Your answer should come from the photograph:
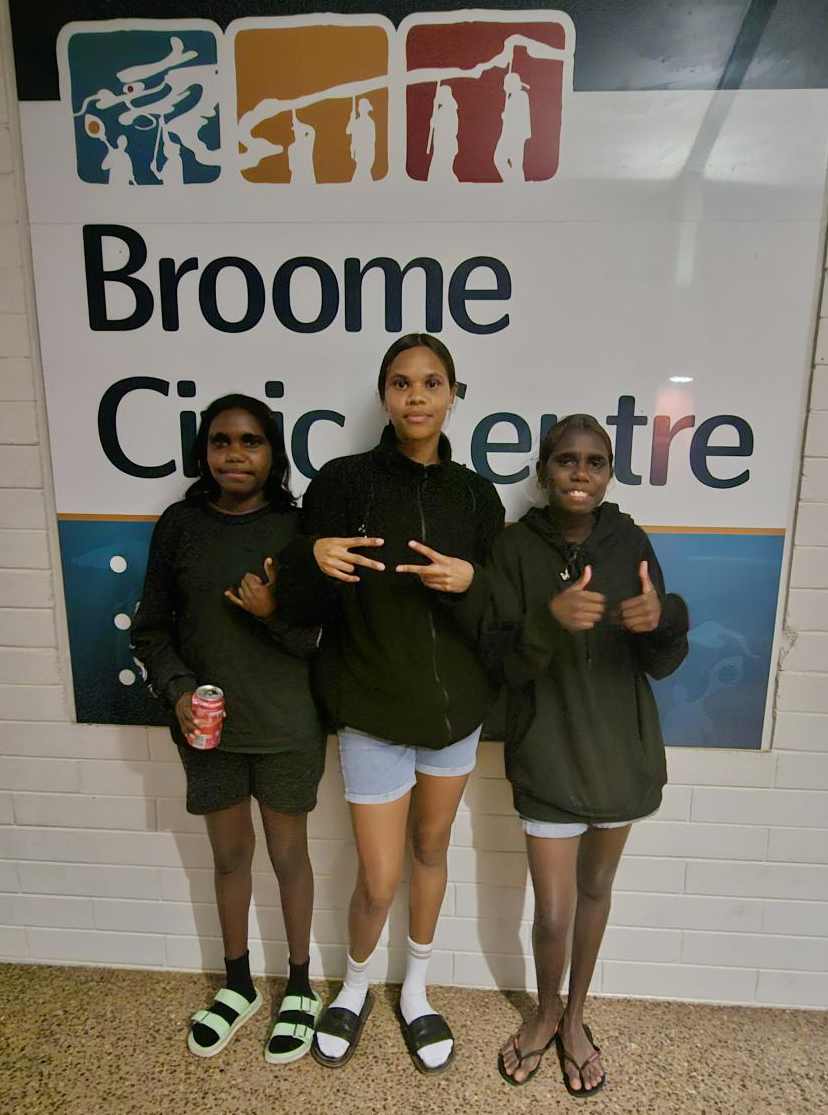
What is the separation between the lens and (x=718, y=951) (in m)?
2.06

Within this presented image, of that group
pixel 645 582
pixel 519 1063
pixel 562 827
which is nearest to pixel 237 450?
pixel 645 582

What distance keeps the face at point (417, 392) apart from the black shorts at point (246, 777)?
0.87 meters

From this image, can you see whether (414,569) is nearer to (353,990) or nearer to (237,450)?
(237,450)

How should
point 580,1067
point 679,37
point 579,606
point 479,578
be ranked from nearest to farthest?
point 579,606
point 479,578
point 679,37
point 580,1067

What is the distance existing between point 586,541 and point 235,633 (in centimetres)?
90

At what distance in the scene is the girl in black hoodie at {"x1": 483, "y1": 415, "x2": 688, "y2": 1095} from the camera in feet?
5.35

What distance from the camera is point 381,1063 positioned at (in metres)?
1.87

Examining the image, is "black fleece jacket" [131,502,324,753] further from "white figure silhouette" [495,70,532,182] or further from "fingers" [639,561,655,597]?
"white figure silhouette" [495,70,532,182]

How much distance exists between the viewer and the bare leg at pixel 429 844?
176 cm

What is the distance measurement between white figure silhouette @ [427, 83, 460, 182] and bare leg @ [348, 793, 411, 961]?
62.5 inches

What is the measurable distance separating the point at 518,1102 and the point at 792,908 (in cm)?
95

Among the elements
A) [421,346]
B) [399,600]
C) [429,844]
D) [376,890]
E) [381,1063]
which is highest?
[421,346]

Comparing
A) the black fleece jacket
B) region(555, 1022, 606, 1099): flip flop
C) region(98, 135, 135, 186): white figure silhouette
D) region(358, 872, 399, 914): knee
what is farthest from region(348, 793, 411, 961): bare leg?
region(98, 135, 135, 186): white figure silhouette

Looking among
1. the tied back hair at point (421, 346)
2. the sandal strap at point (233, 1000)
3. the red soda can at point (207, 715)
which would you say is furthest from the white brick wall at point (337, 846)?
the tied back hair at point (421, 346)
